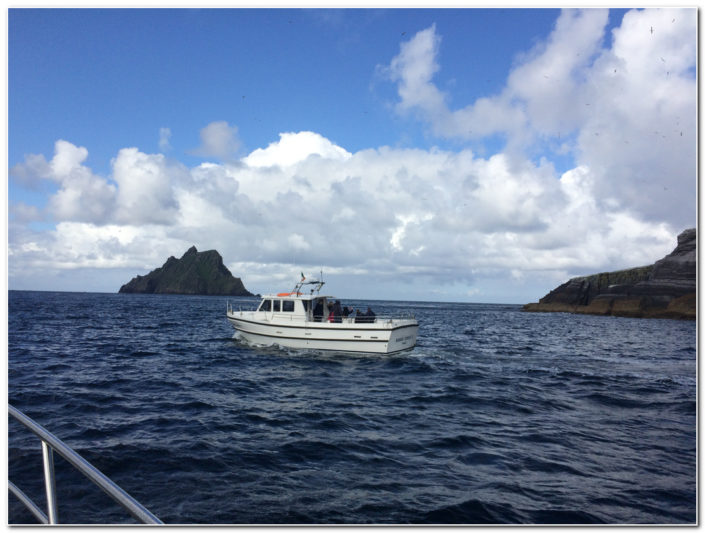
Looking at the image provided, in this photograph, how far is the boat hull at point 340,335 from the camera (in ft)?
68.7

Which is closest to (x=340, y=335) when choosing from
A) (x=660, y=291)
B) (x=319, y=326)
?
(x=319, y=326)

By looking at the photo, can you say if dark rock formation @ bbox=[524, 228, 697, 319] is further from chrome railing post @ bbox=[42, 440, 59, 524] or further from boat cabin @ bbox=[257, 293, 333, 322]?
chrome railing post @ bbox=[42, 440, 59, 524]

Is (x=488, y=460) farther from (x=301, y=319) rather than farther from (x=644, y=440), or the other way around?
(x=301, y=319)

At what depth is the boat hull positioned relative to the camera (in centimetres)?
2094

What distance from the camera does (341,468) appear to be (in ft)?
26.9

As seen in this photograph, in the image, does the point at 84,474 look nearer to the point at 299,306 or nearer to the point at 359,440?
the point at 359,440

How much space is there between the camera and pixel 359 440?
32.1 feet

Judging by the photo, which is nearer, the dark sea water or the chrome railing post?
the chrome railing post

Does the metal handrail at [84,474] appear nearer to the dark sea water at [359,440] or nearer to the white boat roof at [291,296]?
the dark sea water at [359,440]

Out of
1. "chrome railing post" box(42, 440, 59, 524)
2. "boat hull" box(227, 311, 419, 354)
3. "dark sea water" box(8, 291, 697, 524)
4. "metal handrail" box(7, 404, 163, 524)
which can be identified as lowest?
"dark sea water" box(8, 291, 697, 524)

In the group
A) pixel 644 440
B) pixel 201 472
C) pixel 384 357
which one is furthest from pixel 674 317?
pixel 201 472

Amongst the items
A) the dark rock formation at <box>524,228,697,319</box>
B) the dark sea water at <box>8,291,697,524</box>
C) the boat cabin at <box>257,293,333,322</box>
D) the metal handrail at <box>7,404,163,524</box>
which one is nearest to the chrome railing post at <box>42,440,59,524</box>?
the metal handrail at <box>7,404,163,524</box>

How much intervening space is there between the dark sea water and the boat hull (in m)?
1.38

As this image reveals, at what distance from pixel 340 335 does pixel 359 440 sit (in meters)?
11.5
